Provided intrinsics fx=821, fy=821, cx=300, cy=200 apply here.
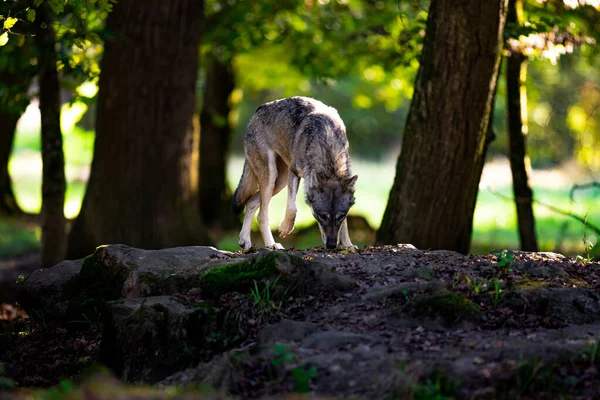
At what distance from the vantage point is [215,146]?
19.0m

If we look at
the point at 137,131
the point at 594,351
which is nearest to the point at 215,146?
the point at 137,131

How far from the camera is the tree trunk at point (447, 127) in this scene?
945 cm

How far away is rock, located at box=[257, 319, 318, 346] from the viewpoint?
224 inches

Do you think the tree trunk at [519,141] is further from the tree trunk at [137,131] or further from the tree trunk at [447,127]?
the tree trunk at [137,131]

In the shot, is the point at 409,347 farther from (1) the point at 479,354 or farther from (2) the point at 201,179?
(2) the point at 201,179

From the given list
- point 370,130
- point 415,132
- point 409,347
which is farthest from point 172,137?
point 370,130

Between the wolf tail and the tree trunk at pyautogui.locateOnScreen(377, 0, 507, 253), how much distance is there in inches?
67.8

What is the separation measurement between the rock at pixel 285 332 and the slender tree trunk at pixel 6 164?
1277cm

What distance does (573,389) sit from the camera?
4938 millimetres

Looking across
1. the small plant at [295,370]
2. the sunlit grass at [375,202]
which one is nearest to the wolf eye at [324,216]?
the small plant at [295,370]

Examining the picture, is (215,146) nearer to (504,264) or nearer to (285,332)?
(504,264)

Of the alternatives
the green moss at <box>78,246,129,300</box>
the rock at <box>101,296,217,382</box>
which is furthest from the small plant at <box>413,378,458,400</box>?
the green moss at <box>78,246,129,300</box>

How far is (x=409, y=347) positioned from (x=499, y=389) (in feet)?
2.42

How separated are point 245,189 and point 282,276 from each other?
3.50 m
